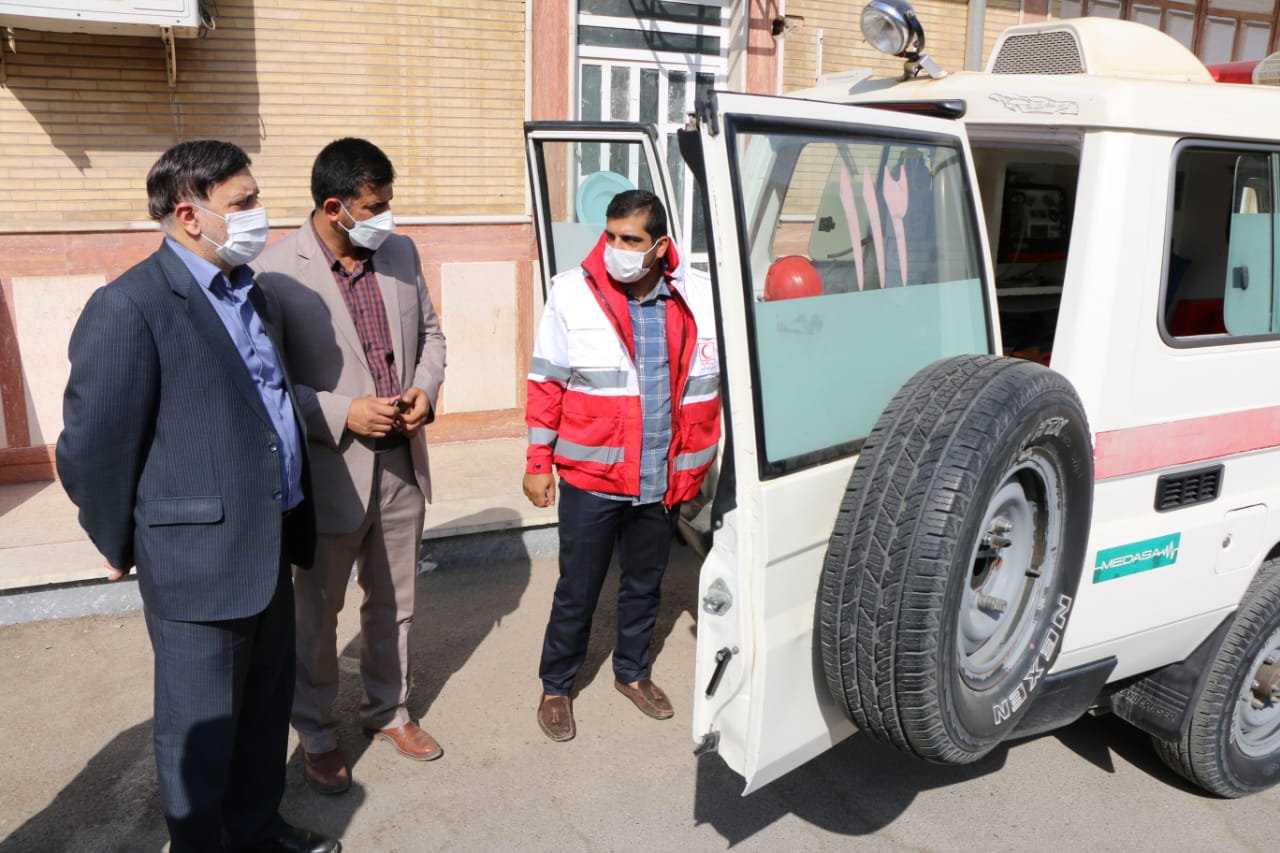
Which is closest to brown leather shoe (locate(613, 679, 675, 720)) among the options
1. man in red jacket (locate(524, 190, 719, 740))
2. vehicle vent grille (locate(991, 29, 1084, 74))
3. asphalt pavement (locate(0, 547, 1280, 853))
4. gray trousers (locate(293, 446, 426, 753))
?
asphalt pavement (locate(0, 547, 1280, 853))

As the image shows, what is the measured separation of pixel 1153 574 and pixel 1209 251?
1.20m

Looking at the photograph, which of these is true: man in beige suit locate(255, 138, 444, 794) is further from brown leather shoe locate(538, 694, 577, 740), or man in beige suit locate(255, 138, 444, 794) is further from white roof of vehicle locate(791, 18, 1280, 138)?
white roof of vehicle locate(791, 18, 1280, 138)

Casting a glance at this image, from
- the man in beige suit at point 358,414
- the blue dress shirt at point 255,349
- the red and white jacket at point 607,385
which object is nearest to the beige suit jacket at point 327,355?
the man in beige suit at point 358,414

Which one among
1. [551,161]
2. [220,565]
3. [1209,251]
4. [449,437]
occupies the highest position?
[551,161]

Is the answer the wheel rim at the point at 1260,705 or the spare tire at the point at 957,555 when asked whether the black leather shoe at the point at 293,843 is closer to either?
the spare tire at the point at 957,555

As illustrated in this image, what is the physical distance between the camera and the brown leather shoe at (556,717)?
3.70 m

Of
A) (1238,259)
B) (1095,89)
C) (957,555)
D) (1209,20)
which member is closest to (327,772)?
(957,555)

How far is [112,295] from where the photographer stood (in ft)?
7.71

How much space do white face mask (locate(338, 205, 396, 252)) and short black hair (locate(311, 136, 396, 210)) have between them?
54mm

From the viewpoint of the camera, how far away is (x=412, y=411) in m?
3.25

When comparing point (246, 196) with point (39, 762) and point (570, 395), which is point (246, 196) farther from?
point (39, 762)

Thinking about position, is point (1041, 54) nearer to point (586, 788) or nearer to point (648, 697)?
point (648, 697)

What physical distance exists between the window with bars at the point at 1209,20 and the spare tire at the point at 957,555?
743cm

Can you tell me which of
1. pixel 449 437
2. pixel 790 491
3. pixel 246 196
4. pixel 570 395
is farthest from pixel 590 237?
pixel 449 437
